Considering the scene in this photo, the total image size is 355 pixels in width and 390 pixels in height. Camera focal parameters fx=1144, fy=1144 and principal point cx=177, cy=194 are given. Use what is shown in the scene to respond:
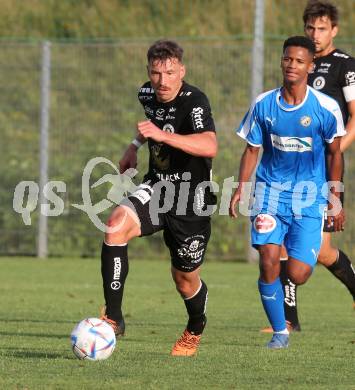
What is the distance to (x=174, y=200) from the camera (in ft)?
25.2

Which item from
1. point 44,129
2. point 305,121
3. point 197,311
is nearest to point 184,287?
point 197,311

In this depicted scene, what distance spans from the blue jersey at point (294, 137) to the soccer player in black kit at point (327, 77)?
1042 mm

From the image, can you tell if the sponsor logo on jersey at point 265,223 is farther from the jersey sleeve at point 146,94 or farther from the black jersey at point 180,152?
the jersey sleeve at point 146,94

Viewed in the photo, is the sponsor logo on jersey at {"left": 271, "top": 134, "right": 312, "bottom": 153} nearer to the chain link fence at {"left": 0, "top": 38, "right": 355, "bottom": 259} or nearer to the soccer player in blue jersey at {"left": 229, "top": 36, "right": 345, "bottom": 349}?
the soccer player in blue jersey at {"left": 229, "top": 36, "right": 345, "bottom": 349}

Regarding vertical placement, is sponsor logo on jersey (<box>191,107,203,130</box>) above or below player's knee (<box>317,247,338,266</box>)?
above

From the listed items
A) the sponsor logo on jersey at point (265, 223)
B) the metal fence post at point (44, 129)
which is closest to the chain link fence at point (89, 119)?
the metal fence post at point (44, 129)

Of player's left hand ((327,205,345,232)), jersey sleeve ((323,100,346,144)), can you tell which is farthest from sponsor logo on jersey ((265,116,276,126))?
player's left hand ((327,205,345,232))

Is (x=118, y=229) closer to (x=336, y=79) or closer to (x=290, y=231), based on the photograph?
(x=290, y=231)

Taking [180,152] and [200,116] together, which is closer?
[200,116]

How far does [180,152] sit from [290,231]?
3.46 feet

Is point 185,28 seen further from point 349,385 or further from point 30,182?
point 349,385

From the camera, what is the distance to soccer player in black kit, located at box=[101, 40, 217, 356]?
24.9 ft

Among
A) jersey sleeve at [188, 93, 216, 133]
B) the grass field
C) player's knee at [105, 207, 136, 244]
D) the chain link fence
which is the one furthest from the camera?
the chain link fence

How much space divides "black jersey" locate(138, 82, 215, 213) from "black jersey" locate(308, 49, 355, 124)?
6.17 ft
